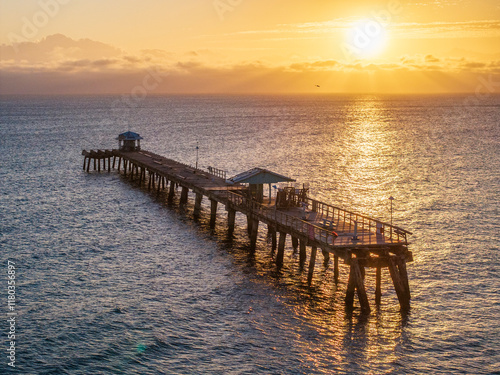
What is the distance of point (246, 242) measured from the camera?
4766 centimetres

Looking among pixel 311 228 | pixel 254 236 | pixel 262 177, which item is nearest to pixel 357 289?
pixel 311 228

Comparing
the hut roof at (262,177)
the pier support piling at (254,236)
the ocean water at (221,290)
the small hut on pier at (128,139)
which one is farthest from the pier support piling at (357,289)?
the small hut on pier at (128,139)

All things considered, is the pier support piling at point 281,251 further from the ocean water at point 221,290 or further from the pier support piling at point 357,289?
the pier support piling at point 357,289

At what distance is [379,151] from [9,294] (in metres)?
86.7

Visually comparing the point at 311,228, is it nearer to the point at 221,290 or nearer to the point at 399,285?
the point at 399,285

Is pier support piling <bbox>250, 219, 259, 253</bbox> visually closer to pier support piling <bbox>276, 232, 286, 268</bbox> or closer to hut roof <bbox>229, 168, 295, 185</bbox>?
hut roof <bbox>229, 168, 295, 185</bbox>

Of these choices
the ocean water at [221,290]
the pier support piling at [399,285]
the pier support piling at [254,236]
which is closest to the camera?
the ocean water at [221,290]

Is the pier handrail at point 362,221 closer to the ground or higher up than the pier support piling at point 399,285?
higher up

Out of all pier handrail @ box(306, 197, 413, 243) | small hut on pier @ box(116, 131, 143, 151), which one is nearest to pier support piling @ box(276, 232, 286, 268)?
pier handrail @ box(306, 197, 413, 243)

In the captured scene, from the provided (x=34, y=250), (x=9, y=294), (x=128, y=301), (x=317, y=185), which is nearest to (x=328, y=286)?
(x=128, y=301)

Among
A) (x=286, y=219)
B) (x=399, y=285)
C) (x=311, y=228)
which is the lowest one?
(x=399, y=285)

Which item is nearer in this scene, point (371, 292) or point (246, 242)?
point (371, 292)

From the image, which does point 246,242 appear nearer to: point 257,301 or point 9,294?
point 257,301

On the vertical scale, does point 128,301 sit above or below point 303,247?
below
